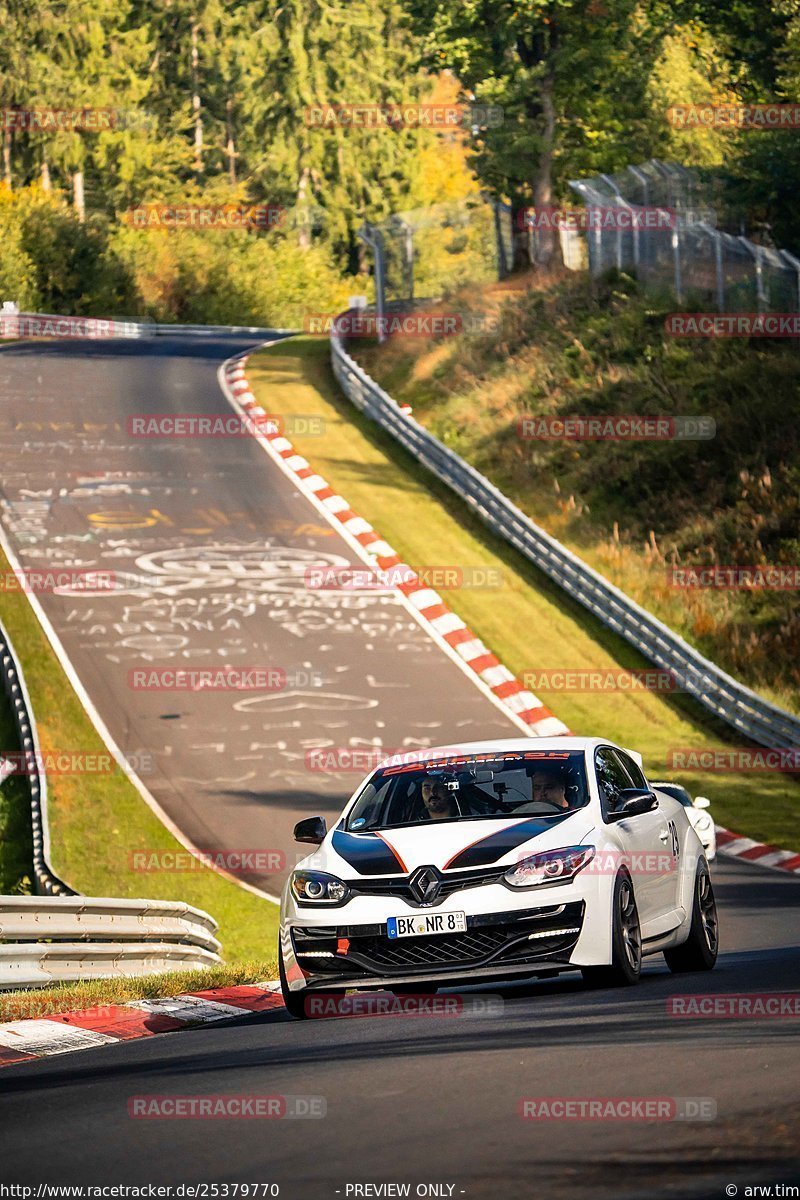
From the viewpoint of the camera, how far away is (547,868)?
9.80m

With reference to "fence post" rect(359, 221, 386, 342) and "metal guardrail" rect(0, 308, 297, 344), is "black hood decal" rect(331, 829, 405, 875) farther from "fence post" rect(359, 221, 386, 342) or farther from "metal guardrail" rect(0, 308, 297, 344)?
"metal guardrail" rect(0, 308, 297, 344)

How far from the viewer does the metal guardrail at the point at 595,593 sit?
977 inches

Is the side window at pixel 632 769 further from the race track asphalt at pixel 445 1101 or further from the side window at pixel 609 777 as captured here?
the race track asphalt at pixel 445 1101

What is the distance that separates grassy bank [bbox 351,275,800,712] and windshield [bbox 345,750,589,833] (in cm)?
1607

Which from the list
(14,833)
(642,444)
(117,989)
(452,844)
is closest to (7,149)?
(642,444)

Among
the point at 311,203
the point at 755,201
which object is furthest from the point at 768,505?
the point at 311,203

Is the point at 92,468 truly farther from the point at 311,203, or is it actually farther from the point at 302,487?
the point at 311,203

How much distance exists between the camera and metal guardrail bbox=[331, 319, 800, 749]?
81.4 ft

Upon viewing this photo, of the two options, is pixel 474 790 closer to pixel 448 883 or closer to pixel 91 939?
pixel 448 883

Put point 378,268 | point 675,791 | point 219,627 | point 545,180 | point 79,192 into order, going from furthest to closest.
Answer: point 79,192 < point 545,180 < point 378,268 < point 219,627 < point 675,791

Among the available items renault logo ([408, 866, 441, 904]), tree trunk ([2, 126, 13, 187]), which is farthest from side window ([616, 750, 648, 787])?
tree trunk ([2, 126, 13, 187])

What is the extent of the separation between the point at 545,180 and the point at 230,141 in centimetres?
5667

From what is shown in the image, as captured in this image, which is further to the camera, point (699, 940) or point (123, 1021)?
point (699, 940)

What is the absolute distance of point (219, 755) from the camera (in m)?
22.7
